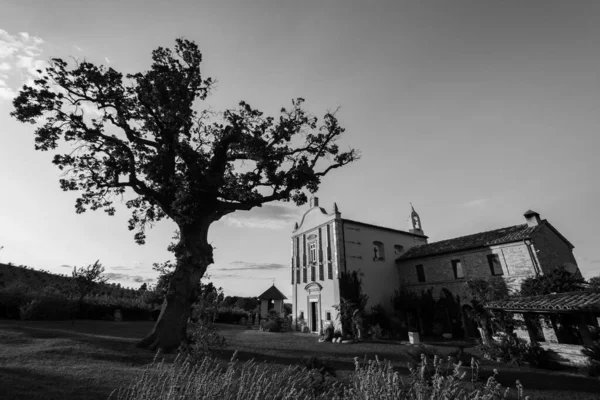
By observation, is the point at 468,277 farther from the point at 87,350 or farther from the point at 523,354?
the point at 87,350

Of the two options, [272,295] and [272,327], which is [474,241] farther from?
[272,295]

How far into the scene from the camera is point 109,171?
14891 mm

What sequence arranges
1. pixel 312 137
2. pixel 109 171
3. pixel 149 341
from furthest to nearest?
pixel 312 137
pixel 109 171
pixel 149 341

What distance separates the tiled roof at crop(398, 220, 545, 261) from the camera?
19722mm

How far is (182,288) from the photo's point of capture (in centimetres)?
1325

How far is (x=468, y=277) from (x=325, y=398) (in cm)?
2062

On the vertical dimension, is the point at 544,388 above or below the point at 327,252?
below

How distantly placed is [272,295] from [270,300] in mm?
1266

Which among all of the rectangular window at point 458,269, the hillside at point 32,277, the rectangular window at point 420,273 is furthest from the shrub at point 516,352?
the hillside at point 32,277

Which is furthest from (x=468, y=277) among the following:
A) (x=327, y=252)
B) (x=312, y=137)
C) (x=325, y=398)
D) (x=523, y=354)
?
(x=325, y=398)

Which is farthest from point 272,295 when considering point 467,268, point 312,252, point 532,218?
point 532,218

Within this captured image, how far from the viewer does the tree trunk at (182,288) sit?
12453 millimetres

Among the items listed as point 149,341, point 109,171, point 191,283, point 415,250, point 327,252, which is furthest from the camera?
point 415,250

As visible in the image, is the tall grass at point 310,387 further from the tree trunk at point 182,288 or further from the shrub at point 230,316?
the shrub at point 230,316
